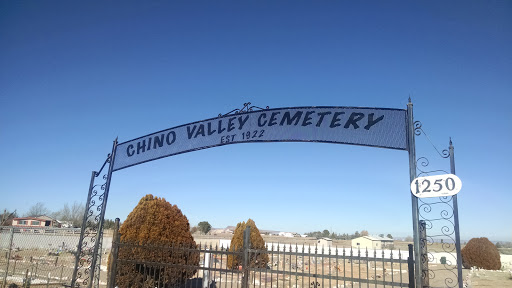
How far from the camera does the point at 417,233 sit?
15.3 ft

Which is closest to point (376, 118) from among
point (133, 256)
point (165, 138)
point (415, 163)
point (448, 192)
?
point (415, 163)

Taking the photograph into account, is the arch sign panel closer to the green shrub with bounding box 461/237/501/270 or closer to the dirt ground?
the dirt ground

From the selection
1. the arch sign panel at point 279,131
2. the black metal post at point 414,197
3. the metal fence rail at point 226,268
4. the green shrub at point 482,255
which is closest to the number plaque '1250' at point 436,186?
the black metal post at point 414,197

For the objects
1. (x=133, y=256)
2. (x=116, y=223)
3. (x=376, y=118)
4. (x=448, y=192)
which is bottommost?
(x=133, y=256)

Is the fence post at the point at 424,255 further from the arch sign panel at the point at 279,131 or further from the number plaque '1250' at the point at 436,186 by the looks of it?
the arch sign panel at the point at 279,131

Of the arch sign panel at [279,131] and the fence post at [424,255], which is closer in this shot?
the fence post at [424,255]

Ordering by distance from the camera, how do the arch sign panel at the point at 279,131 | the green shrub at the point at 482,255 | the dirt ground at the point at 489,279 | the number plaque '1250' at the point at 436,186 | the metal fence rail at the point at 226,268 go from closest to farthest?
the number plaque '1250' at the point at 436,186
the metal fence rail at the point at 226,268
the arch sign panel at the point at 279,131
the dirt ground at the point at 489,279
the green shrub at the point at 482,255

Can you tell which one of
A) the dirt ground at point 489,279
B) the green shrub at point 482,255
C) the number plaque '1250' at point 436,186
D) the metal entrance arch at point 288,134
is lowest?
the dirt ground at point 489,279

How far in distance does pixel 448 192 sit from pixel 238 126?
3.96 m

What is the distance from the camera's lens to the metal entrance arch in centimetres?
508

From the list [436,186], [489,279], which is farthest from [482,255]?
[436,186]

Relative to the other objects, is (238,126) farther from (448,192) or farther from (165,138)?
(448,192)

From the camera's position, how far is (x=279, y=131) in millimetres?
6375

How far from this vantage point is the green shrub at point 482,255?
25.9 meters
